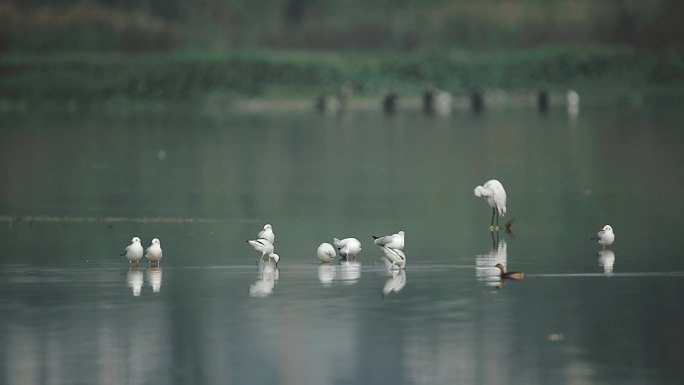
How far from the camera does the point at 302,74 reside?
95250 mm

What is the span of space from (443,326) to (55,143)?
116ft

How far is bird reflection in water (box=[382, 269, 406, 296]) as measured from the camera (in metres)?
17.5

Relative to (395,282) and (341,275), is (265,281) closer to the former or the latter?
(341,275)

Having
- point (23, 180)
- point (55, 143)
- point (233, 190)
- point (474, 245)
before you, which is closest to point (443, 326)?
point (474, 245)

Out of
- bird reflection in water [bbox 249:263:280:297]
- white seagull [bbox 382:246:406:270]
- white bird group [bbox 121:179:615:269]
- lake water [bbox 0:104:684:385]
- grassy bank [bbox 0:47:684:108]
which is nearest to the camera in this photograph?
lake water [bbox 0:104:684:385]

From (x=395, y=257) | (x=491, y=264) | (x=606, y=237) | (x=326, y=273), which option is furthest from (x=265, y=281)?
(x=606, y=237)

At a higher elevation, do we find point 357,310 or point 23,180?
point 23,180

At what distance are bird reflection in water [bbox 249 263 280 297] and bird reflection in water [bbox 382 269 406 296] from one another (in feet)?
4.18

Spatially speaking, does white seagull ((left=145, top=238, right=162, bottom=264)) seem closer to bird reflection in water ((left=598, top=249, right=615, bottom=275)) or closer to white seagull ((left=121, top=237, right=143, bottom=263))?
white seagull ((left=121, top=237, right=143, bottom=263))

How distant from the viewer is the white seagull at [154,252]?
63.2ft

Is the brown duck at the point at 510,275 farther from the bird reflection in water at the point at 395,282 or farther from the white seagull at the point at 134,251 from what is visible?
the white seagull at the point at 134,251

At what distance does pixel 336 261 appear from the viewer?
1997 centimetres

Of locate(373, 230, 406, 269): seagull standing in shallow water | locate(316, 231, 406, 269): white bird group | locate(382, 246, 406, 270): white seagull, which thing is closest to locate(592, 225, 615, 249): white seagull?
locate(316, 231, 406, 269): white bird group

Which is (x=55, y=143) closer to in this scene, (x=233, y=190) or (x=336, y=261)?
(x=233, y=190)
